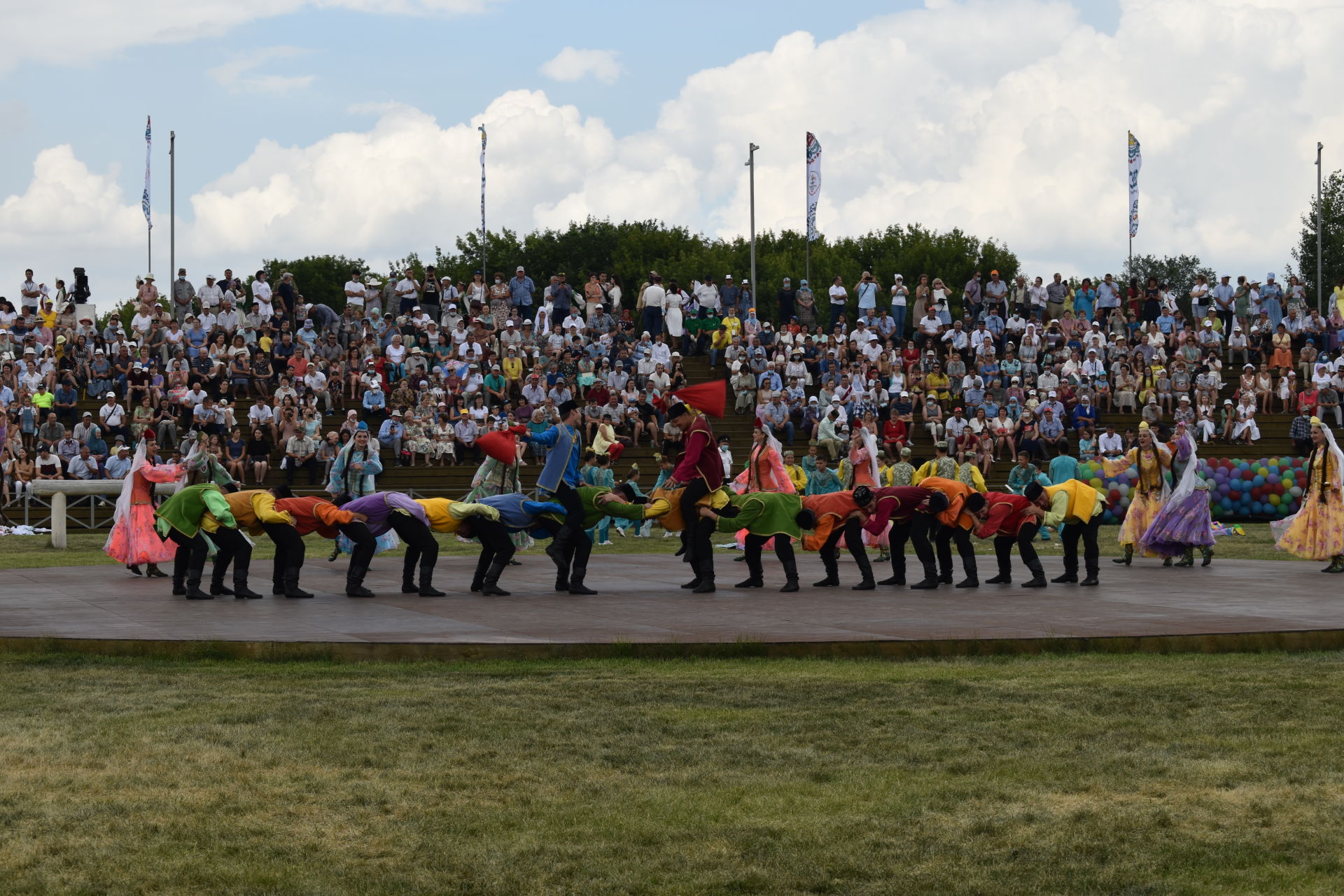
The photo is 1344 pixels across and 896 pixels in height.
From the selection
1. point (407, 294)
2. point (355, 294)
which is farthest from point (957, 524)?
point (355, 294)

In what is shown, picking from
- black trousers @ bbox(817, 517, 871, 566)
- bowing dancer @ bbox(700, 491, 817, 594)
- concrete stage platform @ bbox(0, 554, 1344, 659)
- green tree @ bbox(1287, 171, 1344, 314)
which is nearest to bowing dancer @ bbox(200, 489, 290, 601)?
concrete stage platform @ bbox(0, 554, 1344, 659)

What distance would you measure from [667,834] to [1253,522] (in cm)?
2240

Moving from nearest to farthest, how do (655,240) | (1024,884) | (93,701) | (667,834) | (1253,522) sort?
(1024,884) < (667,834) < (93,701) < (1253,522) < (655,240)

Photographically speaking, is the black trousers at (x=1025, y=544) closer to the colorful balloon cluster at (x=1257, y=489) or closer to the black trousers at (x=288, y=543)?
the black trousers at (x=288, y=543)

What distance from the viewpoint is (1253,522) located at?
25.9 m

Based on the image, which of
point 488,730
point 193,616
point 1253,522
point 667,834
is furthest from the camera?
point 1253,522

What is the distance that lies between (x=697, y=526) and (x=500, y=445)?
1994 millimetres

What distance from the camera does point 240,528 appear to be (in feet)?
43.6

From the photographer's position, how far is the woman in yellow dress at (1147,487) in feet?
54.7

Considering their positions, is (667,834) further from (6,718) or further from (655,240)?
(655,240)

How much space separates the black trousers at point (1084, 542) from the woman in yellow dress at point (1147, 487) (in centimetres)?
241

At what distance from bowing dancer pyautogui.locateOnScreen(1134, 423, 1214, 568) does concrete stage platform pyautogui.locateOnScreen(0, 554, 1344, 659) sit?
713 mm

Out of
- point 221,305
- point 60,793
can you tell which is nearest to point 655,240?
point 221,305

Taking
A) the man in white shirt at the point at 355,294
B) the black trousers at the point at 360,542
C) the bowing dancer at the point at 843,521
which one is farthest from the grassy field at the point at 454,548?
the man in white shirt at the point at 355,294
